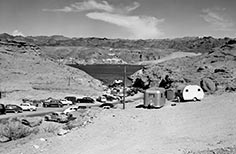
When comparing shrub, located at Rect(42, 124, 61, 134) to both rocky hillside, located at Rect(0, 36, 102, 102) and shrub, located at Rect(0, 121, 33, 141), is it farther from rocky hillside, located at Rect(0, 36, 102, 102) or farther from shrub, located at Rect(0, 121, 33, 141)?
rocky hillside, located at Rect(0, 36, 102, 102)

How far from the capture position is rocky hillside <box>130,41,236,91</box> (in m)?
52.1

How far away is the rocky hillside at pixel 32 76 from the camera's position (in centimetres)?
6112

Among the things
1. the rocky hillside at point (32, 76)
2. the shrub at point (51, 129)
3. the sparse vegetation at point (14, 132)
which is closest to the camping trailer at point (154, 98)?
the shrub at point (51, 129)

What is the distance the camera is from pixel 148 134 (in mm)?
23406

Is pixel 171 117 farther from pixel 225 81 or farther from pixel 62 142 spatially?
pixel 225 81

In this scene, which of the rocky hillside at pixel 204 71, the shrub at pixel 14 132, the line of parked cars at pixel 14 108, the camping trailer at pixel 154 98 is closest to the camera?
the shrub at pixel 14 132

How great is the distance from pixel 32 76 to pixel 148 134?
53.7m

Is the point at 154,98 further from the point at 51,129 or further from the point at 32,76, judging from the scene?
the point at 32,76

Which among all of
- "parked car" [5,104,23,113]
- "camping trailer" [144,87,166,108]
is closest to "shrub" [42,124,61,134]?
"camping trailer" [144,87,166,108]

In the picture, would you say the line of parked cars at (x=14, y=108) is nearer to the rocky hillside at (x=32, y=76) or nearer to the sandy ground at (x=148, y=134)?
the rocky hillside at (x=32, y=76)

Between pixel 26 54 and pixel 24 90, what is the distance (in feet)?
104

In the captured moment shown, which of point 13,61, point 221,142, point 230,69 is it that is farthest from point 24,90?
point 221,142

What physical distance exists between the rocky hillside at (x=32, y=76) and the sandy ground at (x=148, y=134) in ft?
109

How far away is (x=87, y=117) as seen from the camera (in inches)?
1133
